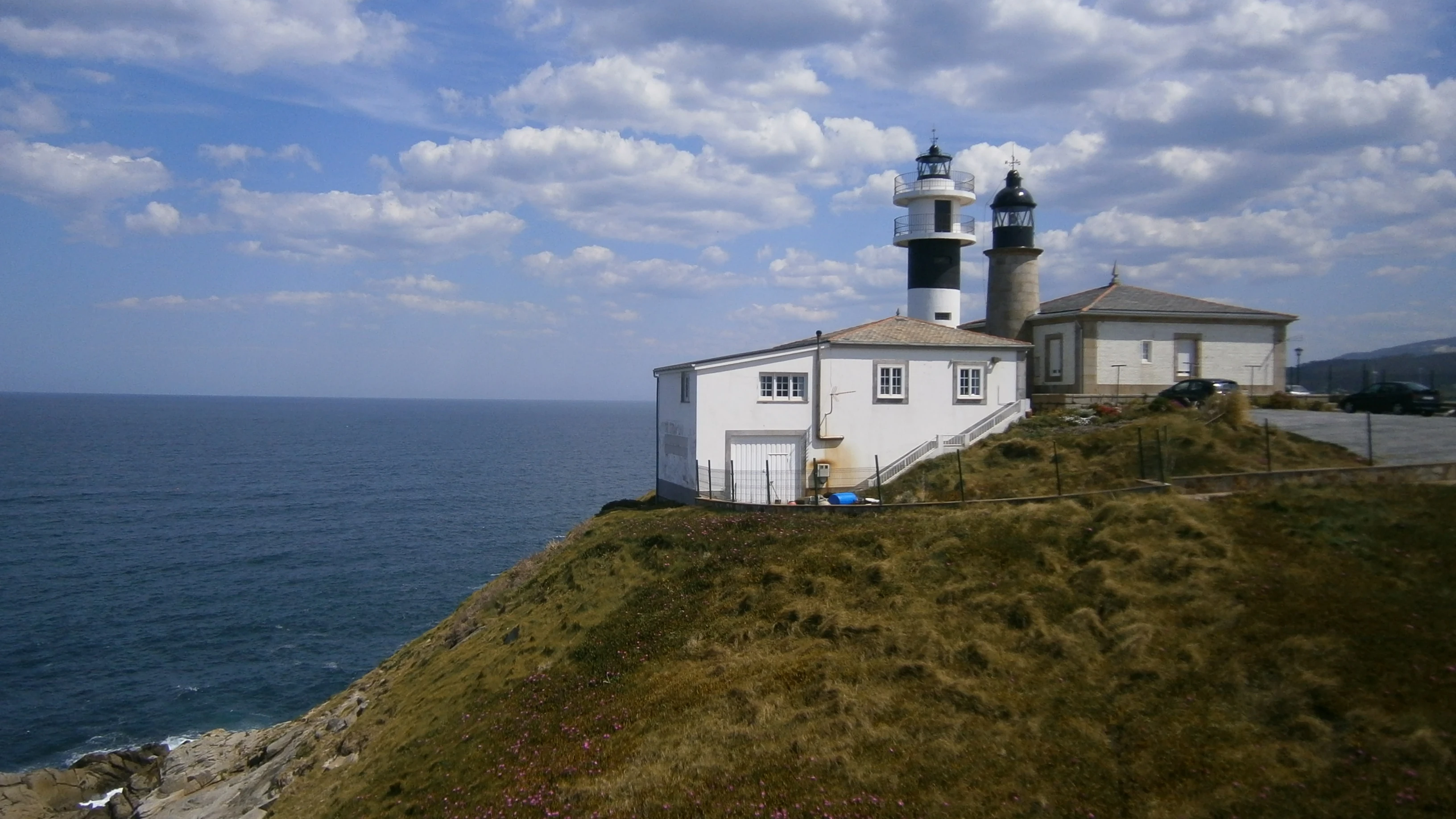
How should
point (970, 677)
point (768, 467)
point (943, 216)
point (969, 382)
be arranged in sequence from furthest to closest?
point (943, 216) → point (969, 382) → point (768, 467) → point (970, 677)

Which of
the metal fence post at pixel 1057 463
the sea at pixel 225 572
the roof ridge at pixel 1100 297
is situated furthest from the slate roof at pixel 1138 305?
the sea at pixel 225 572

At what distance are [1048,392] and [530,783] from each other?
26830mm

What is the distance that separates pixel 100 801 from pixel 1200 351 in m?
36.4

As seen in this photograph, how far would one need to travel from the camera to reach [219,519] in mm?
57000

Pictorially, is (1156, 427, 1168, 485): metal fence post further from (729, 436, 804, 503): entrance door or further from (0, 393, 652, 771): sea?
(0, 393, 652, 771): sea

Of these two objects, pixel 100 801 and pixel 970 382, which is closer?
pixel 100 801

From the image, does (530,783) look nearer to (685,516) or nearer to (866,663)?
(866,663)

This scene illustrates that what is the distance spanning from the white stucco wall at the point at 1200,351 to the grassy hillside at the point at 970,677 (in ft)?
47.5

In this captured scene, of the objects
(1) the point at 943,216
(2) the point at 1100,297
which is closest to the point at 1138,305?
(2) the point at 1100,297

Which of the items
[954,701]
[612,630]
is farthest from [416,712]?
[954,701]

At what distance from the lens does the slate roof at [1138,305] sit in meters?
34.0

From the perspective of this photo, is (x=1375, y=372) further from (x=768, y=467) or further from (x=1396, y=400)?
(x=768, y=467)

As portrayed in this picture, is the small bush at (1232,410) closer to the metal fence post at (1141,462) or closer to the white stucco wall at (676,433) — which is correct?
the metal fence post at (1141,462)

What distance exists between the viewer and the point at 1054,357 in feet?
115
